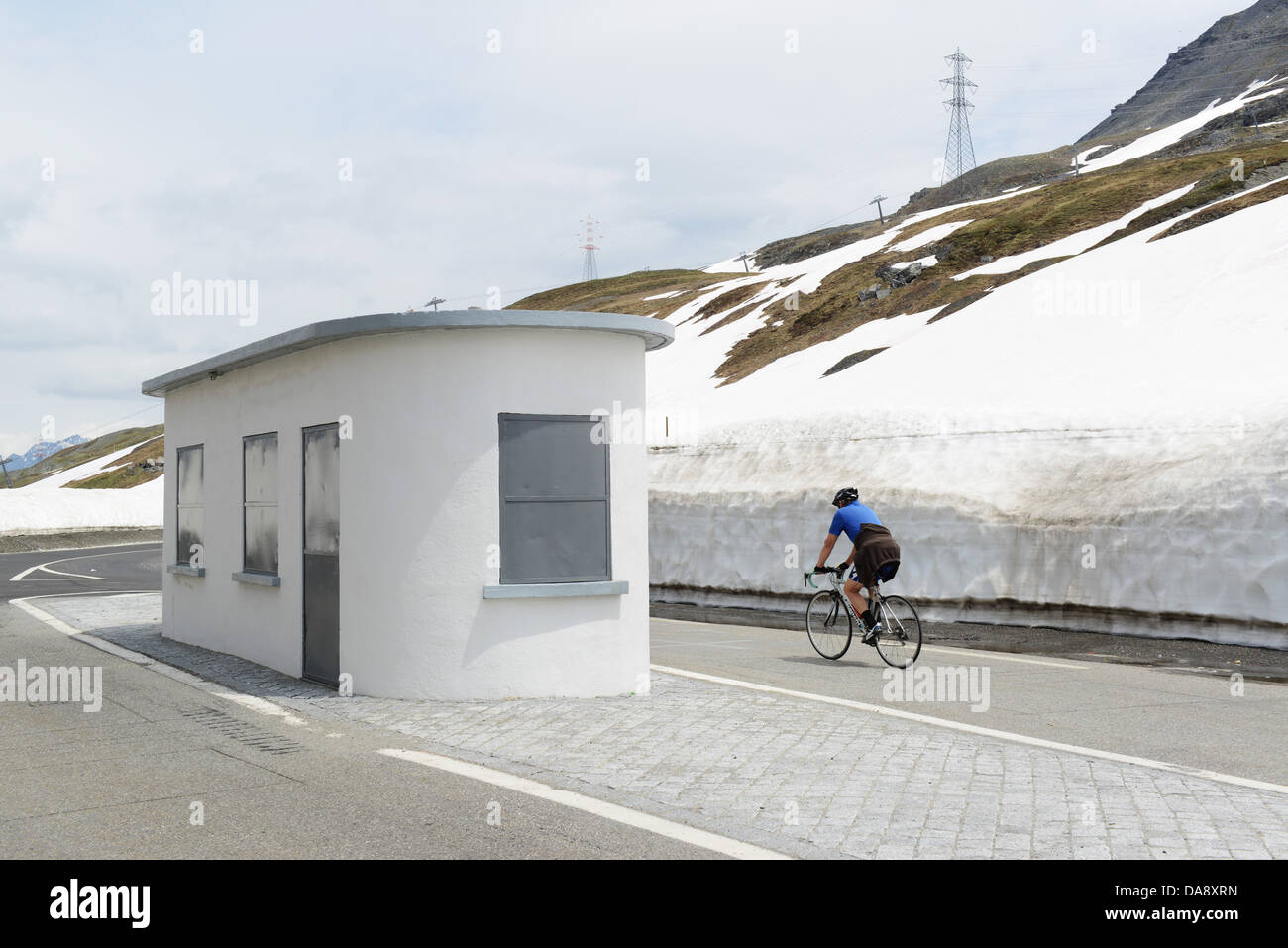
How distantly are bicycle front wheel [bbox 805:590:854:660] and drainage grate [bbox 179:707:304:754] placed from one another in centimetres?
623

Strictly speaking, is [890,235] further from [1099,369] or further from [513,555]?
[513,555]

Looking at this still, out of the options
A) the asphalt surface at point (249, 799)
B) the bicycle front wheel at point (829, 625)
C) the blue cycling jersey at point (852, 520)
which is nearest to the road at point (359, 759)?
the asphalt surface at point (249, 799)

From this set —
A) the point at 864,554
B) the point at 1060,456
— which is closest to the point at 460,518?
the point at 864,554

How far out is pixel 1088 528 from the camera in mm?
16516

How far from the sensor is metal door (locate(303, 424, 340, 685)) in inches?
434

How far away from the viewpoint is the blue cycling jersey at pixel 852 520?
41.8ft

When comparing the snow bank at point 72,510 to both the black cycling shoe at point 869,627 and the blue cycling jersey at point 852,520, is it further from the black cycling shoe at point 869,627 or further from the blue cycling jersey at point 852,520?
the black cycling shoe at point 869,627

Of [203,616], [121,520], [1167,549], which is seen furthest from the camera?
[121,520]

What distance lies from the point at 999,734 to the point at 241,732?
5.65m

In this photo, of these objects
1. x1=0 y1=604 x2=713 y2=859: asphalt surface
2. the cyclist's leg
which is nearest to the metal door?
x1=0 y1=604 x2=713 y2=859: asphalt surface

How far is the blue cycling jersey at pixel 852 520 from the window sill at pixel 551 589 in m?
3.32

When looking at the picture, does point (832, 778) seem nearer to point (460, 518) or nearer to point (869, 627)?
point (460, 518)
